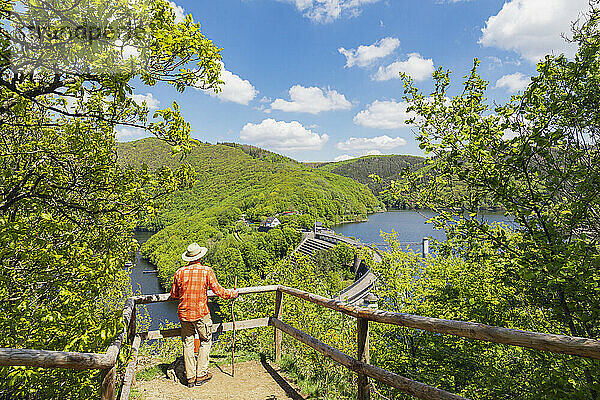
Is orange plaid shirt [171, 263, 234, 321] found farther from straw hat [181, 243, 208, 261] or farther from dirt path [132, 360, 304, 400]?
dirt path [132, 360, 304, 400]

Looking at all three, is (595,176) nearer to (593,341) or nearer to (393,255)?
(593,341)

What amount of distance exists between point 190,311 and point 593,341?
3.73 metres

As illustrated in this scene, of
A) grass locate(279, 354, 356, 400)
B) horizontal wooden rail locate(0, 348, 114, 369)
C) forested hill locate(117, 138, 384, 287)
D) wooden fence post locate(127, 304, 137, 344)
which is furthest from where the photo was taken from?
forested hill locate(117, 138, 384, 287)

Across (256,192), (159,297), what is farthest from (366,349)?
(256,192)

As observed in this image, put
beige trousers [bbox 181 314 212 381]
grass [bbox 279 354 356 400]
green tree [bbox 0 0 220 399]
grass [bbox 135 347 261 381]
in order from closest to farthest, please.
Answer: green tree [bbox 0 0 220 399] < grass [bbox 279 354 356 400] < beige trousers [bbox 181 314 212 381] < grass [bbox 135 347 261 381]

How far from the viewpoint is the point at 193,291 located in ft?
14.5

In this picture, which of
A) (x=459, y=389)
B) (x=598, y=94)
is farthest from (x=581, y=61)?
(x=459, y=389)

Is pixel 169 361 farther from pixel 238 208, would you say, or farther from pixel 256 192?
pixel 256 192

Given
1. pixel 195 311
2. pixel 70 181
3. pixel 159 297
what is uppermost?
pixel 70 181

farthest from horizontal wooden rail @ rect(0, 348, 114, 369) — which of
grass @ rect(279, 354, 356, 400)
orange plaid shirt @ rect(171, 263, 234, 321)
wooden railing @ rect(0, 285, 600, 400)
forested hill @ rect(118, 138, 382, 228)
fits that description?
forested hill @ rect(118, 138, 382, 228)

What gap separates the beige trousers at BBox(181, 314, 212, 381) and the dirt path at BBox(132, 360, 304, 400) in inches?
6.9

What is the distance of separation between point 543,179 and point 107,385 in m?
3.66

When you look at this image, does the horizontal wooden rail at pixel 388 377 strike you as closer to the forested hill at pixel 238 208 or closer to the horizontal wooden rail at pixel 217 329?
the horizontal wooden rail at pixel 217 329

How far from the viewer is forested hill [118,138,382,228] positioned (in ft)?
345
